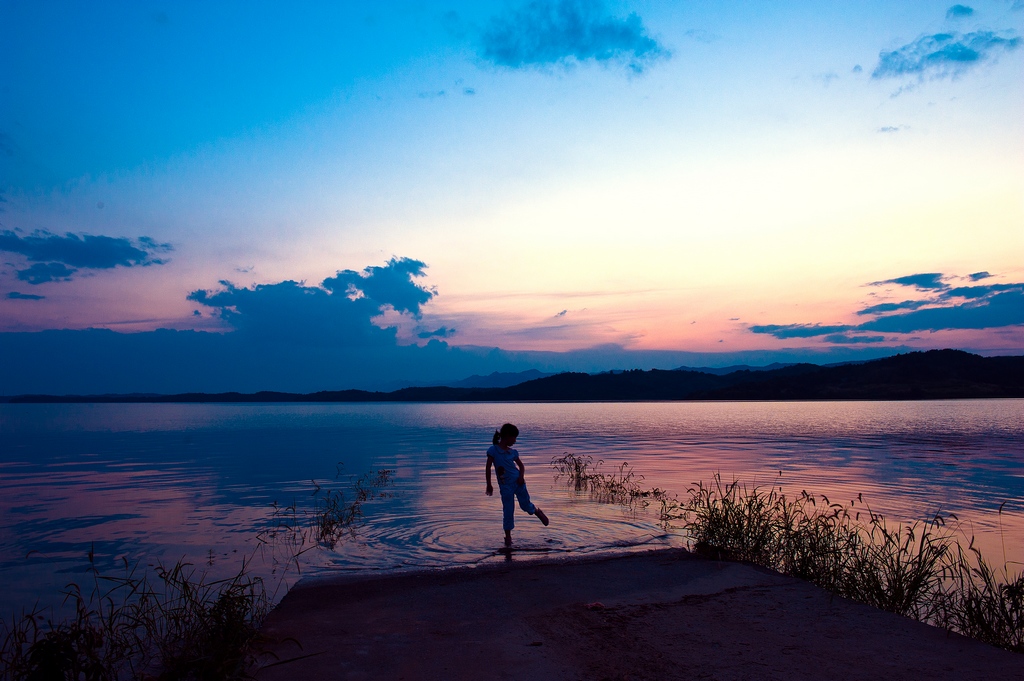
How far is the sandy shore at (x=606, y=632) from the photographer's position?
20.9 ft

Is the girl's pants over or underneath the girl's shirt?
underneath

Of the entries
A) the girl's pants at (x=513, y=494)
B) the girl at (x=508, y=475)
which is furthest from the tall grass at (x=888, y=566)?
the girl at (x=508, y=475)

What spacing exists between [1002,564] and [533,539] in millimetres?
8966

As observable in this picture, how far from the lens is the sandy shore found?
20.9 feet

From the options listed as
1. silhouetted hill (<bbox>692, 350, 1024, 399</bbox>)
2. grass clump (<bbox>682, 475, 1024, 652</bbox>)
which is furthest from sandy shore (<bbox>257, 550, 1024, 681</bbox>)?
silhouetted hill (<bbox>692, 350, 1024, 399</bbox>)

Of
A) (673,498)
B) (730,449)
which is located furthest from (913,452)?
(673,498)

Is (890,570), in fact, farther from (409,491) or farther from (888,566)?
(409,491)

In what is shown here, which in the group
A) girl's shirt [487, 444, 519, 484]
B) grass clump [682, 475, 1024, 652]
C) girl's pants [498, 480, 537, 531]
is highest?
girl's shirt [487, 444, 519, 484]

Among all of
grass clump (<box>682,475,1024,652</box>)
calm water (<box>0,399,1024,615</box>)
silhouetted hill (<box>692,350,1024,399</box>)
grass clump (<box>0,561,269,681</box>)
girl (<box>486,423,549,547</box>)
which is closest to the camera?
grass clump (<box>0,561,269,681</box>)

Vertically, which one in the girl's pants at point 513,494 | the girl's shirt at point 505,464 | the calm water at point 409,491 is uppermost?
the girl's shirt at point 505,464

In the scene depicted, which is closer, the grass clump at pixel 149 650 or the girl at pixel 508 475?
the grass clump at pixel 149 650

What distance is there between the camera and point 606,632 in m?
7.46

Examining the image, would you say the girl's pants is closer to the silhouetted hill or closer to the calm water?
the calm water

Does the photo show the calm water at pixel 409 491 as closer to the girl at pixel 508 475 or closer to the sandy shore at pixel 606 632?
the girl at pixel 508 475
